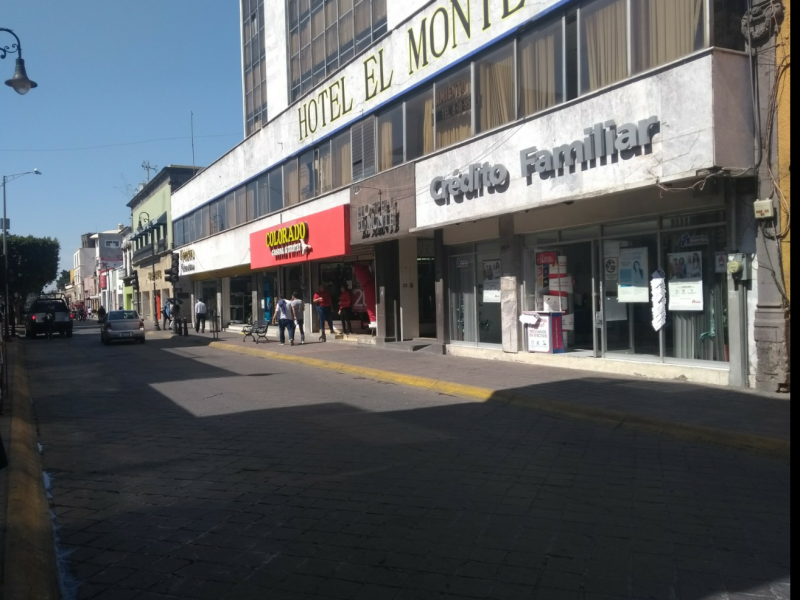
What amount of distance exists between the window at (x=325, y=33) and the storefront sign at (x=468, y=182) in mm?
7052

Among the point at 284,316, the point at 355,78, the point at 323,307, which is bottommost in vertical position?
the point at 284,316

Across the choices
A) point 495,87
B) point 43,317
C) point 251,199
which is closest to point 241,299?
point 251,199

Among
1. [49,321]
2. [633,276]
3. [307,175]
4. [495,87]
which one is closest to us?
[633,276]

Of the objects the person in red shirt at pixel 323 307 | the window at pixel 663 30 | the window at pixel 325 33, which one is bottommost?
the person in red shirt at pixel 323 307

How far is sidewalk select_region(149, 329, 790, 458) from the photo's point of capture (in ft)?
26.9

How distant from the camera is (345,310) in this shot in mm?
23922

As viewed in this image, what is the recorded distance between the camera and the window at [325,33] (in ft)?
71.1

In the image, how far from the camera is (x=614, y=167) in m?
11.6

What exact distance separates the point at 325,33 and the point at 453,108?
10446mm

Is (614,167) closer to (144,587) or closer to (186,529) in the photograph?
(186,529)

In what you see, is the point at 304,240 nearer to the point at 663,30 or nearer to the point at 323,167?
the point at 323,167

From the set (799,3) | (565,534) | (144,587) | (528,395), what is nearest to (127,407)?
(528,395)

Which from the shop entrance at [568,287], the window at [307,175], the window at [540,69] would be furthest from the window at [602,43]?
the window at [307,175]

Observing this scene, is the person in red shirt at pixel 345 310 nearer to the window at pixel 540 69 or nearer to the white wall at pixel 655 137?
the white wall at pixel 655 137
